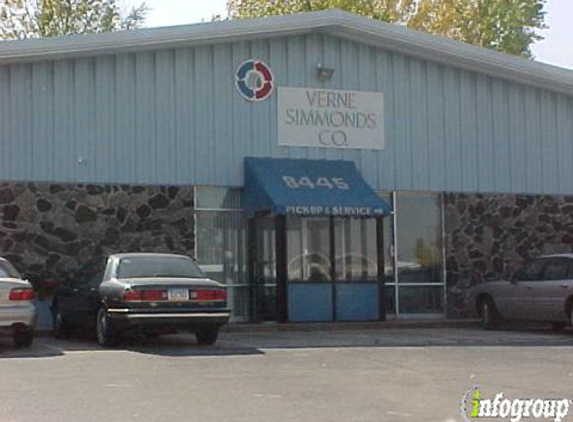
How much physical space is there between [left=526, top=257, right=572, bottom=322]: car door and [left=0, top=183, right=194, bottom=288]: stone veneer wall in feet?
22.7

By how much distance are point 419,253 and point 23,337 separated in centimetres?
1034

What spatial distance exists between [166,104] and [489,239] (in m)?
8.07

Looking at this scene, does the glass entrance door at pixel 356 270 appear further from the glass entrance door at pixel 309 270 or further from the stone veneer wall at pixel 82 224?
the stone veneer wall at pixel 82 224

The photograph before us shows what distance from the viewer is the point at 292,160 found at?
23125 millimetres

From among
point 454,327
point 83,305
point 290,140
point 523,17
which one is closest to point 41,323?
point 83,305

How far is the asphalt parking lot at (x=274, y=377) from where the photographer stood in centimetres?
1010

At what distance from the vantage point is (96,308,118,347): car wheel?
1630 cm

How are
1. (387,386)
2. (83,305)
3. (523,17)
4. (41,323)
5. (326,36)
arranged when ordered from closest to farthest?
1. (387,386)
2. (83,305)
3. (41,323)
4. (326,36)
5. (523,17)

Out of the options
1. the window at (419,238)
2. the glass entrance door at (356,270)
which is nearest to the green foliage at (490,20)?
the window at (419,238)

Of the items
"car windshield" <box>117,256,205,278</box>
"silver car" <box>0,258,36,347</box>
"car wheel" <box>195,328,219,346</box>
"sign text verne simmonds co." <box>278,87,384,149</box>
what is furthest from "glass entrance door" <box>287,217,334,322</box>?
"silver car" <box>0,258,36,347</box>

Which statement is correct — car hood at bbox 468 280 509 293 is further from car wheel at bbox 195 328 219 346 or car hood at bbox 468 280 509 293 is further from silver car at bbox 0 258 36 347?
silver car at bbox 0 258 36 347

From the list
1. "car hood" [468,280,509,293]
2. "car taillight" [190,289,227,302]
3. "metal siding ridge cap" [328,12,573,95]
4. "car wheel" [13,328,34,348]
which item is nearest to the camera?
"car taillight" [190,289,227,302]

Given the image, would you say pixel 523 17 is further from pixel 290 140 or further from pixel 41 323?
pixel 41 323

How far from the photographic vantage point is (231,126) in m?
22.7
